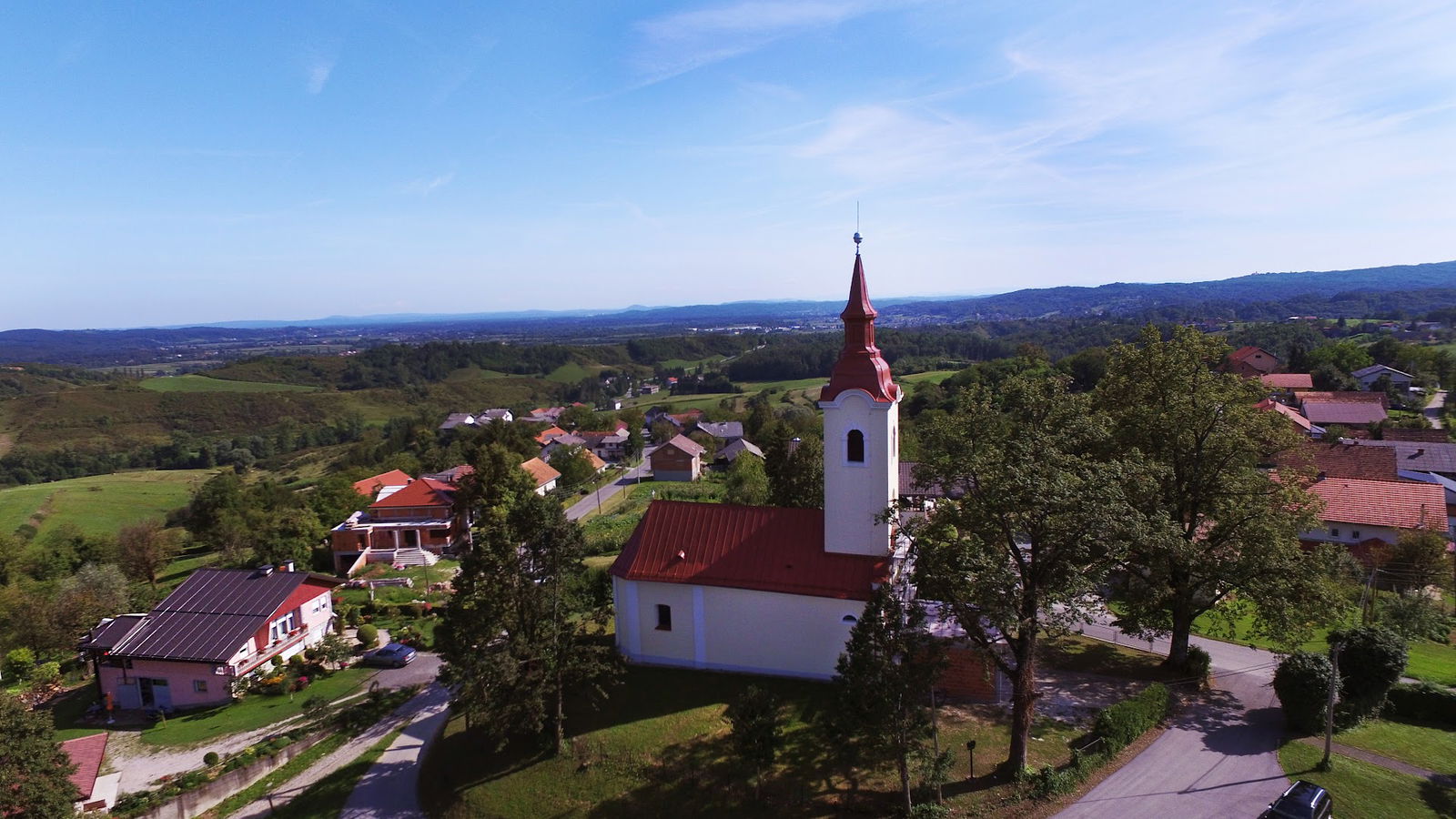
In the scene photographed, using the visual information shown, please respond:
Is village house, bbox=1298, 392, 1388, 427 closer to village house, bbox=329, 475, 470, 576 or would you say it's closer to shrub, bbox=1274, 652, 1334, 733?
shrub, bbox=1274, 652, 1334, 733

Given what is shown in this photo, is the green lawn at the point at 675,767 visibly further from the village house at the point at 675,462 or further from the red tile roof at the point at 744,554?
the village house at the point at 675,462

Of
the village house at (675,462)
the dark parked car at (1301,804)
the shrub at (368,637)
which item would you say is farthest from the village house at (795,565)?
the village house at (675,462)

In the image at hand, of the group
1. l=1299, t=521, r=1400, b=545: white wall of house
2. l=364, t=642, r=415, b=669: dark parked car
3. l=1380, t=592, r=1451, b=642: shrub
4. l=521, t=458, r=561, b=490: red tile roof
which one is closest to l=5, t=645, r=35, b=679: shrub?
l=364, t=642, r=415, b=669: dark parked car

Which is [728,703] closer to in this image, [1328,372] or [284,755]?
[284,755]

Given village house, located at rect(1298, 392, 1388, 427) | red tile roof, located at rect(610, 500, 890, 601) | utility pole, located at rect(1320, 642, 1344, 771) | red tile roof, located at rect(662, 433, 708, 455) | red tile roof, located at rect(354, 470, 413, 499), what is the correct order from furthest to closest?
red tile roof, located at rect(662, 433, 708, 455)
village house, located at rect(1298, 392, 1388, 427)
red tile roof, located at rect(354, 470, 413, 499)
red tile roof, located at rect(610, 500, 890, 601)
utility pole, located at rect(1320, 642, 1344, 771)

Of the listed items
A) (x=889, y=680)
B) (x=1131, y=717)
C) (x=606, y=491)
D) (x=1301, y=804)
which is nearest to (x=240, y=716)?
(x=889, y=680)

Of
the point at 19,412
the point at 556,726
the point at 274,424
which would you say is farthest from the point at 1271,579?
the point at 19,412
